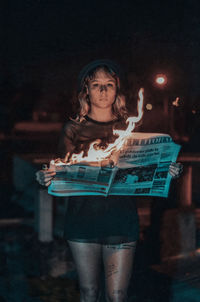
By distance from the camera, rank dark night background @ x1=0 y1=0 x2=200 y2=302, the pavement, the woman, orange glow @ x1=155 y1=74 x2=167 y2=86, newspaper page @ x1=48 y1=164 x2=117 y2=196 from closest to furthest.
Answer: newspaper page @ x1=48 y1=164 x2=117 y2=196 < the woman < orange glow @ x1=155 y1=74 x2=167 y2=86 < the pavement < dark night background @ x1=0 y1=0 x2=200 y2=302

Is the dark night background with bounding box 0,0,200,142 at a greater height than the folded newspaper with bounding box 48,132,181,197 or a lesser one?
greater

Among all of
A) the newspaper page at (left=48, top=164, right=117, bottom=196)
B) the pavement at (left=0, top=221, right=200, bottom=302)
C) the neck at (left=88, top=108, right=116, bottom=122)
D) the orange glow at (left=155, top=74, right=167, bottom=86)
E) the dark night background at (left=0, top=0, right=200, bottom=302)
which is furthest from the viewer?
the dark night background at (left=0, top=0, right=200, bottom=302)

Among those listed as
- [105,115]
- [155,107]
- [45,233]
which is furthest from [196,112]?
[45,233]

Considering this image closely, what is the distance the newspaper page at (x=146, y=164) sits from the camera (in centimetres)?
206

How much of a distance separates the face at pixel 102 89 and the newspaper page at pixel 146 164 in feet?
1.02

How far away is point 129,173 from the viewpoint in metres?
2.06

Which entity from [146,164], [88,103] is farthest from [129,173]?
[88,103]

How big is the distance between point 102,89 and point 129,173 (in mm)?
527

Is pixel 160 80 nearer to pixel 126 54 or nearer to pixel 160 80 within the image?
pixel 160 80

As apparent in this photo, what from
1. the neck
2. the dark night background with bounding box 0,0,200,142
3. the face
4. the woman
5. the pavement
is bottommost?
the pavement

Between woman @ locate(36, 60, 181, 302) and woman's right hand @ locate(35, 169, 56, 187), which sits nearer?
woman's right hand @ locate(35, 169, 56, 187)

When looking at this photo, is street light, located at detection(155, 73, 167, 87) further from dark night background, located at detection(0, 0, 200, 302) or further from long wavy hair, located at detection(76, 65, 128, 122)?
long wavy hair, located at detection(76, 65, 128, 122)

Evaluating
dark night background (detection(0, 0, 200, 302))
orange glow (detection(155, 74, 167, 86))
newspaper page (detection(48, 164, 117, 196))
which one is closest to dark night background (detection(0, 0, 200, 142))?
dark night background (detection(0, 0, 200, 302))

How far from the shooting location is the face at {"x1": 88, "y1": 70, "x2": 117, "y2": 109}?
225 cm
